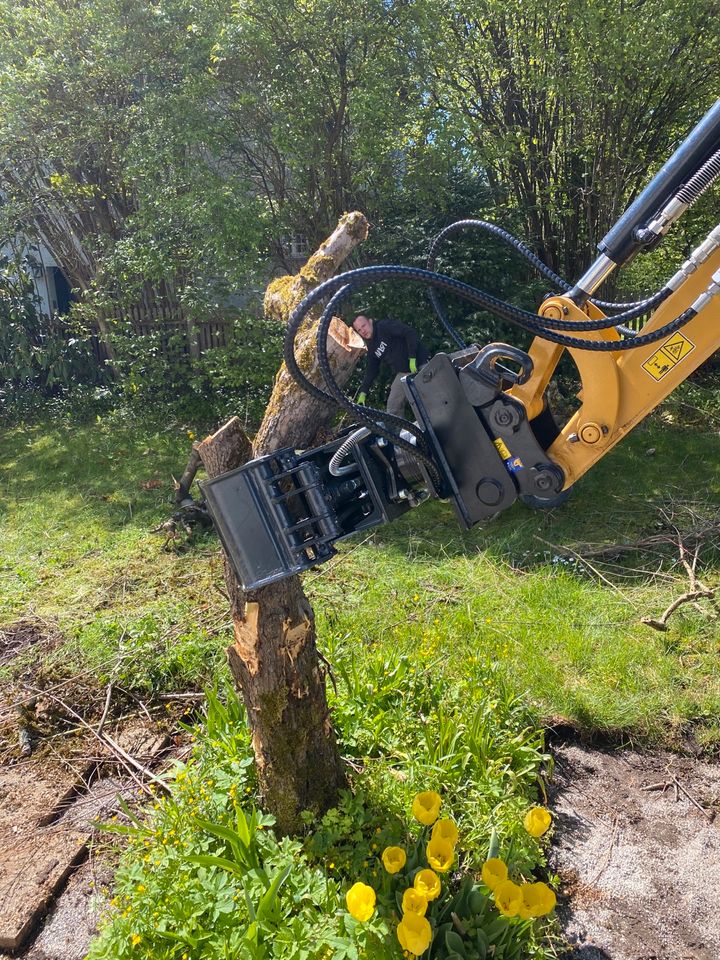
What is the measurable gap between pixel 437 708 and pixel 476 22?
26.6 ft

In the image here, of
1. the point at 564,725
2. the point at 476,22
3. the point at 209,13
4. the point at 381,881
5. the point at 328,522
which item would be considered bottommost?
the point at 564,725

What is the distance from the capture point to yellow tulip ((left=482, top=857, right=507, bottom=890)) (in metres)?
2.05

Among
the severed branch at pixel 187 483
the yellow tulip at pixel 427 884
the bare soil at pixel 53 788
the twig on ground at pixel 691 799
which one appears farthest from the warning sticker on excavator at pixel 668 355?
the severed branch at pixel 187 483

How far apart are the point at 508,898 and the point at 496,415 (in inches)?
54.2

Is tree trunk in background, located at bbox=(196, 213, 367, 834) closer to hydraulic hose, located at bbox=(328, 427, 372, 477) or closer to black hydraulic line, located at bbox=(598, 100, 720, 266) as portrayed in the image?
hydraulic hose, located at bbox=(328, 427, 372, 477)

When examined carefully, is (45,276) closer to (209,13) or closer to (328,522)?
(209,13)

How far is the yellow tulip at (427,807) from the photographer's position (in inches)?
88.0

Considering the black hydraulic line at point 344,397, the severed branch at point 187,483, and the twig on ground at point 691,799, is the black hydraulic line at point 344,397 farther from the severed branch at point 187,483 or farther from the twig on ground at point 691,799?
the severed branch at point 187,483

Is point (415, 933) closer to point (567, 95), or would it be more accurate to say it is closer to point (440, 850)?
point (440, 850)

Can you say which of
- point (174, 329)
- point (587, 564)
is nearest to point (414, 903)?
point (587, 564)

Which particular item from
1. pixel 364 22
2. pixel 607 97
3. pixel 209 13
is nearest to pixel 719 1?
pixel 607 97

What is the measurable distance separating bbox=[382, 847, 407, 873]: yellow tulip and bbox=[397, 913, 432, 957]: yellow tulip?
0.20 metres

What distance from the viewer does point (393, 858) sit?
222 centimetres

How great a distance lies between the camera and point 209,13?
7.48m
